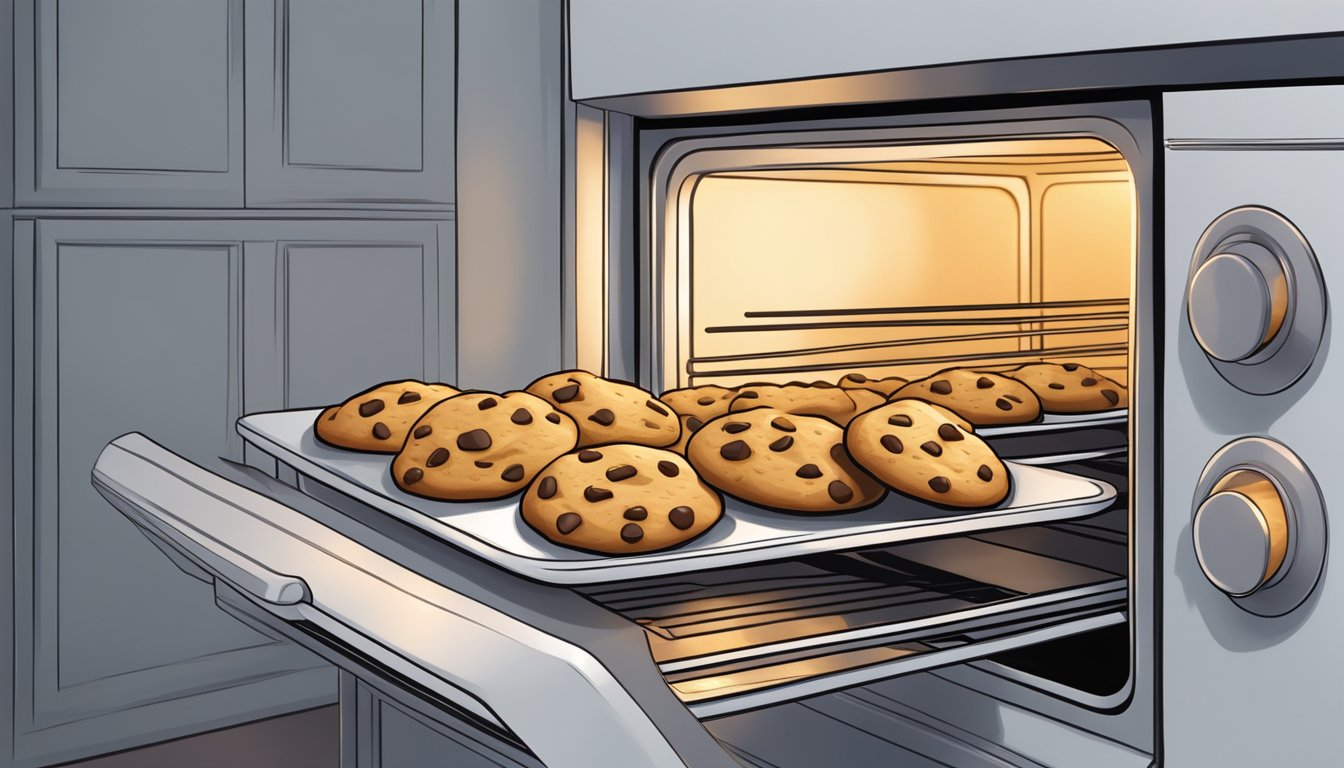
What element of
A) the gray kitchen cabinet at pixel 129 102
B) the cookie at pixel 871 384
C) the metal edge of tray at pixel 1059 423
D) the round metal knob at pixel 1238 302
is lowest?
the metal edge of tray at pixel 1059 423

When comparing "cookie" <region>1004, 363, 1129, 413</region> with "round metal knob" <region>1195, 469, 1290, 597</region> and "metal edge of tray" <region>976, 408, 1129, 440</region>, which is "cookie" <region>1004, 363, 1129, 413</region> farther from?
"round metal knob" <region>1195, 469, 1290, 597</region>

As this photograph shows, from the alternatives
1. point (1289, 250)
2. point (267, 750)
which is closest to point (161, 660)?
point (267, 750)

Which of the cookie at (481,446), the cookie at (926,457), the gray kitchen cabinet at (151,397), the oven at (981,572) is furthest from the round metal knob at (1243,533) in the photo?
the gray kitchen cabinet at (151,397)

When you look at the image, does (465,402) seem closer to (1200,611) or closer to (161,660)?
(1200,611)

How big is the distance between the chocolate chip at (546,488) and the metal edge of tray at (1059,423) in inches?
14.1

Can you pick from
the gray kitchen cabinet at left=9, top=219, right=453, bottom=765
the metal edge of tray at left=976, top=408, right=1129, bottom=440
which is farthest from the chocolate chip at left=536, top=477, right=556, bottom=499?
the gray kitchen cabinet at left=9, top=219, right=453, bottom=765

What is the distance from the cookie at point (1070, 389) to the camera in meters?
0.95

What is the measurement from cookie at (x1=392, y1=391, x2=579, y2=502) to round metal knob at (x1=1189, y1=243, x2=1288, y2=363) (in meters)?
0.35

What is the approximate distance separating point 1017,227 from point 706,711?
765 millimetres

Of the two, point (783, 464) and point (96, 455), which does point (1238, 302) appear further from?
point (96, 455)

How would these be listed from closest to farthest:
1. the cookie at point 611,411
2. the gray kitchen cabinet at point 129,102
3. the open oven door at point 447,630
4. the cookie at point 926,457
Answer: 1. the open oven door at point 447,630
2. the cookie at point 926,457
3. the cookie at point 611,411
4. the gray kitchen cabinet at point 129,102

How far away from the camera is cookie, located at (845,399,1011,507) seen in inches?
24.8

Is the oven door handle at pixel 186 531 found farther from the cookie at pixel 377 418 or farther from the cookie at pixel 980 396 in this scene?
the cookie at pixel 980 396

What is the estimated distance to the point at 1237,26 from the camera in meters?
0.55
